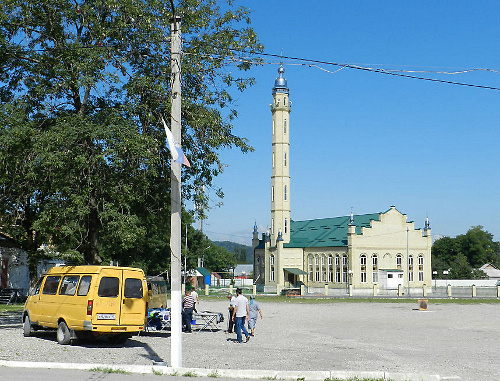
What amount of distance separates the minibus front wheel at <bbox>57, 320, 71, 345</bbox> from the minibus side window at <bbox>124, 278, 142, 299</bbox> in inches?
71.8

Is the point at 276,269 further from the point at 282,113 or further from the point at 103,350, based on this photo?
the point at 103,350

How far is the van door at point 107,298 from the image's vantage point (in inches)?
648

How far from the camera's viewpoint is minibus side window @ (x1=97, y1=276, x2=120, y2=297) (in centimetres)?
1670

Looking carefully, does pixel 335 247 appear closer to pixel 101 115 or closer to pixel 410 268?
pixel 410 268

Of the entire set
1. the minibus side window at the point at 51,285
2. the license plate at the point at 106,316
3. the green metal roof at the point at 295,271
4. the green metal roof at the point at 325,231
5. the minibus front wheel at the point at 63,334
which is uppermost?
the green metal roof at the point at 325,231

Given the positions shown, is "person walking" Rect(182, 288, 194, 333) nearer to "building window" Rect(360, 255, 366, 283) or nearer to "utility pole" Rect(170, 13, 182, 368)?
"utility pole" Rect(170, 13, 182, 368)

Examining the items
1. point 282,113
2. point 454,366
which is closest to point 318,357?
point 454,366

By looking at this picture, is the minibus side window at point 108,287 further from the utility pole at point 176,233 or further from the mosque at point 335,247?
the mosque at point 335,247

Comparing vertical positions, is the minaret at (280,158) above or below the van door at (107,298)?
above

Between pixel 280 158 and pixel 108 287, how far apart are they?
73.7m

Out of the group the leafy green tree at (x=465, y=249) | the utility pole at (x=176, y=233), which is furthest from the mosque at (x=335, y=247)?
the utility pole at (x=176, y=233)

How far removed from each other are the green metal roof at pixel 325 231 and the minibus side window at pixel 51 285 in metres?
70.0

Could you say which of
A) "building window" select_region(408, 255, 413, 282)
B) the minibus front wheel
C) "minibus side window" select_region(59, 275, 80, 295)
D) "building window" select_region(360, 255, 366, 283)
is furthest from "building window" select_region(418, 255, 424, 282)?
the minibus front wheel

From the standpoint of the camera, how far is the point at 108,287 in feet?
55.4
